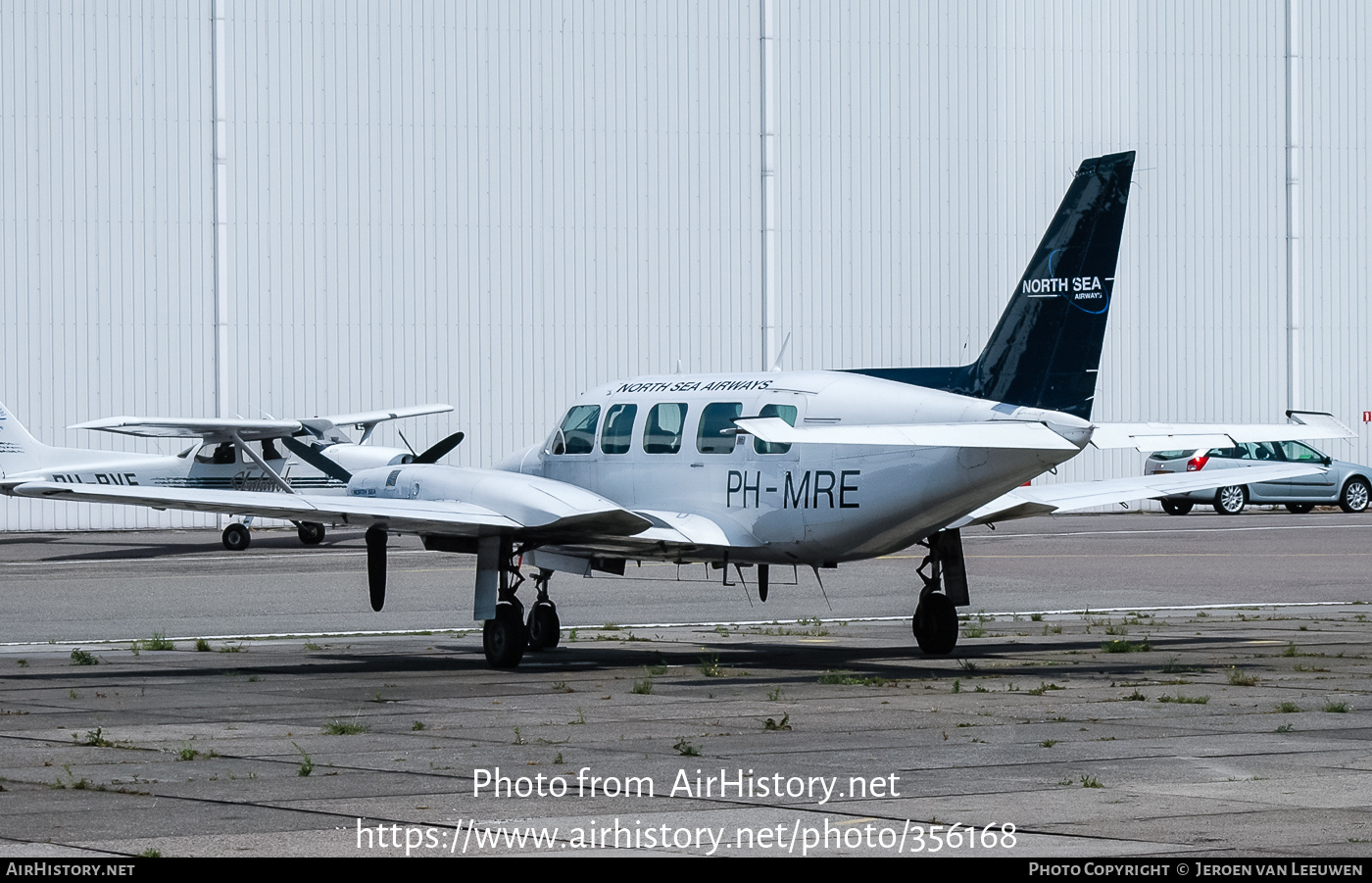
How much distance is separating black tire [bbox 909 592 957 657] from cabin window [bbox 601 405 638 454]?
3.36m

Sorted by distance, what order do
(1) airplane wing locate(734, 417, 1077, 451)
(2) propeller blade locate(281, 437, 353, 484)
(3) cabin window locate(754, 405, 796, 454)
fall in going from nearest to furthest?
(1) airplane wing locate(734, 417, 1077, 451) → (3) cabin window locate(754, 405, 796, 454) → (2) propeller blade locate(281, 437, 353, 484)

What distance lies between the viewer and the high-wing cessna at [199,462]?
37.2 metres

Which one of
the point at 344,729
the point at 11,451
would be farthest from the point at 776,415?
the point at 11,451

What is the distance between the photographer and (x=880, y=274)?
48156 millimetres

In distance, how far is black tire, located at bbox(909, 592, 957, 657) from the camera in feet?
53.8

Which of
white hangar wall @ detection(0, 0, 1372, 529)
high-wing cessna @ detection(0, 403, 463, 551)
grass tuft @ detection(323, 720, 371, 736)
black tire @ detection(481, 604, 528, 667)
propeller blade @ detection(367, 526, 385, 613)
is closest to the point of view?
grass tuft @ detection(323, 720, 371, 736)

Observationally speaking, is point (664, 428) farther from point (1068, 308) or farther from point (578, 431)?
point (1068, 308)

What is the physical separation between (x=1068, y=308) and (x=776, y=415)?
2.74 metres

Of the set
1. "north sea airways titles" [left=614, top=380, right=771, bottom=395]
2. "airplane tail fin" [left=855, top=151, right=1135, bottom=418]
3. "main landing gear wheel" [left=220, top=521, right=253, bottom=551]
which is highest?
"airplane tail fin" [left=855, top=151, right=1135, bottom=418]

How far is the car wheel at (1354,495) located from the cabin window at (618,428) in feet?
116

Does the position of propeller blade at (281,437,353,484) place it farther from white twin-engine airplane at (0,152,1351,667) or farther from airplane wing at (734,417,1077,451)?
airplane wing at (734,417,1077,451)

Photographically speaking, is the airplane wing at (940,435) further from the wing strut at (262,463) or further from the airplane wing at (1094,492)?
the wing strut at (262,463)

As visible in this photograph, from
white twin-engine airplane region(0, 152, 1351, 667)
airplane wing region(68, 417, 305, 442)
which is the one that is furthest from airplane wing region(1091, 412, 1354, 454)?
airplane wing region(68, 417, 305, 442)
